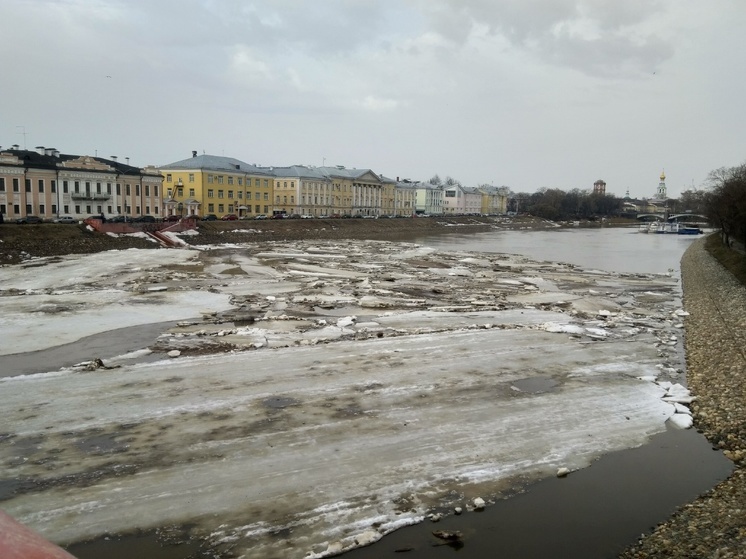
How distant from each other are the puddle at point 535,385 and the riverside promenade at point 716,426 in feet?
9.36

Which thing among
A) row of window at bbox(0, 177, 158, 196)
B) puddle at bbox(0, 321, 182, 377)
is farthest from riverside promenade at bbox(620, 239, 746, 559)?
row of window at bbox(0, 177, 158, 196)

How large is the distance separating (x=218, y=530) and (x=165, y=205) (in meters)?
71.4

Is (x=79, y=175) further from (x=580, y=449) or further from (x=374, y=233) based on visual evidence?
(x=580, y=449)

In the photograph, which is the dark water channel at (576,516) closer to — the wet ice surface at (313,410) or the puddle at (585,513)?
the puddle at (585,513)

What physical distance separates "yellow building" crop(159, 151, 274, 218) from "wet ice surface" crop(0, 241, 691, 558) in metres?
57.1

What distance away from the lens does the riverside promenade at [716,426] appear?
6832mm

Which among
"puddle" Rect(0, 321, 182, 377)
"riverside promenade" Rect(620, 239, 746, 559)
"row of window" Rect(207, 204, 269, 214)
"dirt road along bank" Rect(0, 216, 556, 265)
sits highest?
"row of window" Rect(207, 204, 269, 214)

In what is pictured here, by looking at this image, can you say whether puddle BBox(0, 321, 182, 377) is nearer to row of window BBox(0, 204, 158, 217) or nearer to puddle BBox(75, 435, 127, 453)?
puddle BBox(75, 435, 127, 453)

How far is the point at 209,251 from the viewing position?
46.0 metres

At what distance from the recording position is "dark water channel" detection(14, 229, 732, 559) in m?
6.89

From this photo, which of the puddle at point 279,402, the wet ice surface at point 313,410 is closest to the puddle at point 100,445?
the wet ice surface at point 313,410

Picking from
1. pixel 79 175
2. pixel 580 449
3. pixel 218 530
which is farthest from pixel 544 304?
pixel 79 175

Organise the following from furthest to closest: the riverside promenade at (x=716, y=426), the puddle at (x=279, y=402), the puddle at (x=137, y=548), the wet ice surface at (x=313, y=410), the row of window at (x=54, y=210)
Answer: the row of window at (x=54, y=210)
the puddle at (x=279, y=402)
the wet ice surface at (x=313, y=410)
the riverside promenade at (x=716, y=426)
the puddle at (x=137, y=548)

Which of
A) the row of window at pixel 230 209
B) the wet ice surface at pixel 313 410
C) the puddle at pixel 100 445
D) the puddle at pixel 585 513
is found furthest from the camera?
the row of window at pixel 230 209
